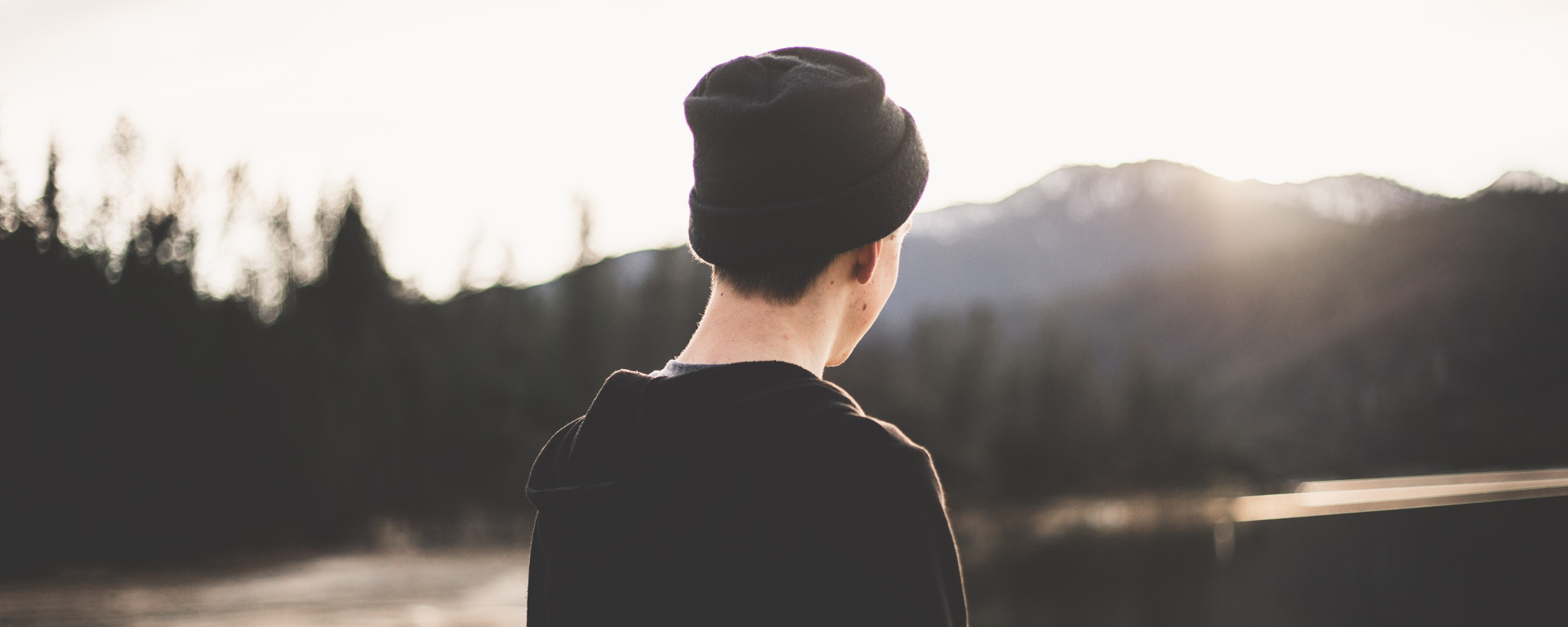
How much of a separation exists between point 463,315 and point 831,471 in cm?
4047

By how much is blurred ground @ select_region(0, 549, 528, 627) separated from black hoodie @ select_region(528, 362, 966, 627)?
21309 millimetres

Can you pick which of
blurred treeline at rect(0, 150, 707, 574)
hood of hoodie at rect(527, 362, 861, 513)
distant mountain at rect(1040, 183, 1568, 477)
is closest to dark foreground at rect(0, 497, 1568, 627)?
blurred treeline at rect(0, 150, 707, 574)

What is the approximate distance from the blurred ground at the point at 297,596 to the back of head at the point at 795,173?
2141 cm

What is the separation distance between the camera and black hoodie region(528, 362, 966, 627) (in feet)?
2.87

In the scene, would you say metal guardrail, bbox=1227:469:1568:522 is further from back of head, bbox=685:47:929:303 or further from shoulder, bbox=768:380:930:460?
shoulder, bbox=768:380:930:460

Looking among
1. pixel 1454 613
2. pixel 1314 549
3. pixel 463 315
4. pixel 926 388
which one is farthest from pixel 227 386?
pixel 1314 549

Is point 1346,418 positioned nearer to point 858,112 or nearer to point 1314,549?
point 1314,549

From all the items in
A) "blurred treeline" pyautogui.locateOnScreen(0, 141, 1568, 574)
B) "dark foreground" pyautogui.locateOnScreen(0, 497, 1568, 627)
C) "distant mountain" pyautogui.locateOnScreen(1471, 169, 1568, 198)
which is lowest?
"dark foreground" pyautogui.locateOnScreen(0, 497, 1568, 627)

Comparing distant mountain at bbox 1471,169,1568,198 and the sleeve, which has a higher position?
distant mountain at bbox 1471,169,1568,198

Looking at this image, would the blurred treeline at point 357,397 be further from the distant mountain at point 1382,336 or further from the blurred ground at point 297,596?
the distant mountain at point 1382,336

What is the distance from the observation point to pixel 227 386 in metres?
30.0

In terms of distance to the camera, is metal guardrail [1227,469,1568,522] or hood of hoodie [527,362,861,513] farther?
metal guardrail [1227,469,1568,522]

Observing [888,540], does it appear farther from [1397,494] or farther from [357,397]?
[1397,494]

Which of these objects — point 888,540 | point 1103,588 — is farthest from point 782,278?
point 1103,588
